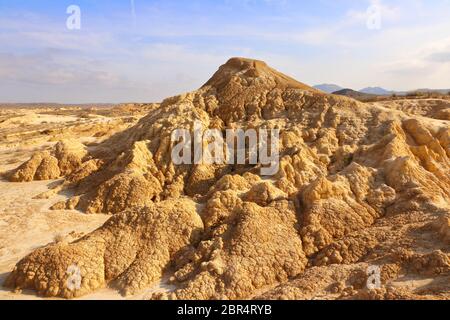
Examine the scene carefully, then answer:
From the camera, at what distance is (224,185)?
369 inches

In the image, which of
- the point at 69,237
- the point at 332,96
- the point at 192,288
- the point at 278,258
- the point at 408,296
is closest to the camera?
the point at 408,296

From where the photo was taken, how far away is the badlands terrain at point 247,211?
6.55 meters

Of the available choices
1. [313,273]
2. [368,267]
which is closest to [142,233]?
[313,273]

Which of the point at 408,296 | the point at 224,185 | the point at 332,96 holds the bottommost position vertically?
the point at 408,296

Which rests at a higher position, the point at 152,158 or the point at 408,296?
the point at 152,158

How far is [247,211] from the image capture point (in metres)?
7.56

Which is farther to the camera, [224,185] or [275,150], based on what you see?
[275,150]

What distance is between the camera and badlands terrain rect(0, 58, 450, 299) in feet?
21.5

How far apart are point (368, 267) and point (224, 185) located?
3859 mm

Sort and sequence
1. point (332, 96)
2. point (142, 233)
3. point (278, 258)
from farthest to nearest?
point (332, 96) → point (142, 233) → point (278, 258)

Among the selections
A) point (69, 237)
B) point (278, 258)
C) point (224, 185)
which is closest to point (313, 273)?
point (278, 258)

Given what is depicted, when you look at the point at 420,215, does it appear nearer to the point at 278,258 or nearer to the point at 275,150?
the point at 278,258

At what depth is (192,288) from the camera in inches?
250

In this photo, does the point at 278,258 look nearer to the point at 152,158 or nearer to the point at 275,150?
the point at 275,150
